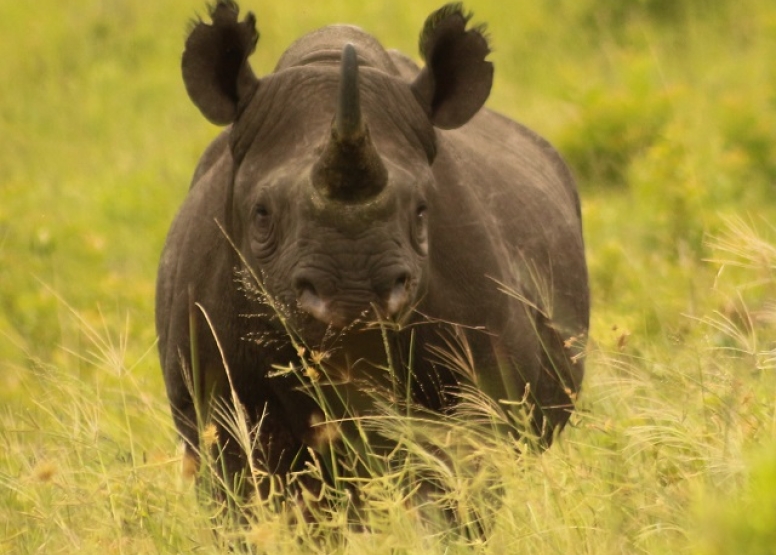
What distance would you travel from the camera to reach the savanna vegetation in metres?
4.91

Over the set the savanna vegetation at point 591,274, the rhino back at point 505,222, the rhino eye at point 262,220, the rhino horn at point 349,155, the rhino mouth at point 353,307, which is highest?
the rhino horn at point 349,155

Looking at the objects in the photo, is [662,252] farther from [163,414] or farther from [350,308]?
[350,308]

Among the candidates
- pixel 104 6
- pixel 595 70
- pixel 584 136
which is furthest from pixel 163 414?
pixel 104 6

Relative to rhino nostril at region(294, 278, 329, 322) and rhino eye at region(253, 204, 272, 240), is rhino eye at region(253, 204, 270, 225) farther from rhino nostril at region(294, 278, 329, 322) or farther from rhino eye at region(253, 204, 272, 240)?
rhino nostril at region(294, 278, 329, 322)

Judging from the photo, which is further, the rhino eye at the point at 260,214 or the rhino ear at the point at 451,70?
the rhino ear at the point at 451,70

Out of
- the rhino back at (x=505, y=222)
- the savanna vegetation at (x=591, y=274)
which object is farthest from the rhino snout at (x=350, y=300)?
the rhino back at (x=505, y=222)

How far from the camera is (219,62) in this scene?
604 cm

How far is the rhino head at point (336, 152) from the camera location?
523cm

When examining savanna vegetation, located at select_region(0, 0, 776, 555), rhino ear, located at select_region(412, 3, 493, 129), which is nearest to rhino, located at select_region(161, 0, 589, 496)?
rhino ear, located at select_region(412, 3, 493, 129)

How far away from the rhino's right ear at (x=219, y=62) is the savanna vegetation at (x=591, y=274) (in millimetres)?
796

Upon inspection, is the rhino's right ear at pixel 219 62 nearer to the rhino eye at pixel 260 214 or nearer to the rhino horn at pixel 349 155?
the rhino eye at pixel 260 214

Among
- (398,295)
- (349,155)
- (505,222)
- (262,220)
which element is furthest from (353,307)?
(505,222)

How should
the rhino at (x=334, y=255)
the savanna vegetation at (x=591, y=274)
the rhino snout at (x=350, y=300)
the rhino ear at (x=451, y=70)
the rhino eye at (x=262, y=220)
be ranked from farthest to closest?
the rhino ear at (x=451, y=70)
the rhino eye at (x=262, y=220)
the rhino at (x=334, y=255)
the rhino snout at (x=350, y=300)
the savanna vegetation at (x=591, y=274)

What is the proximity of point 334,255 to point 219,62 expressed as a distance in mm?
1082
